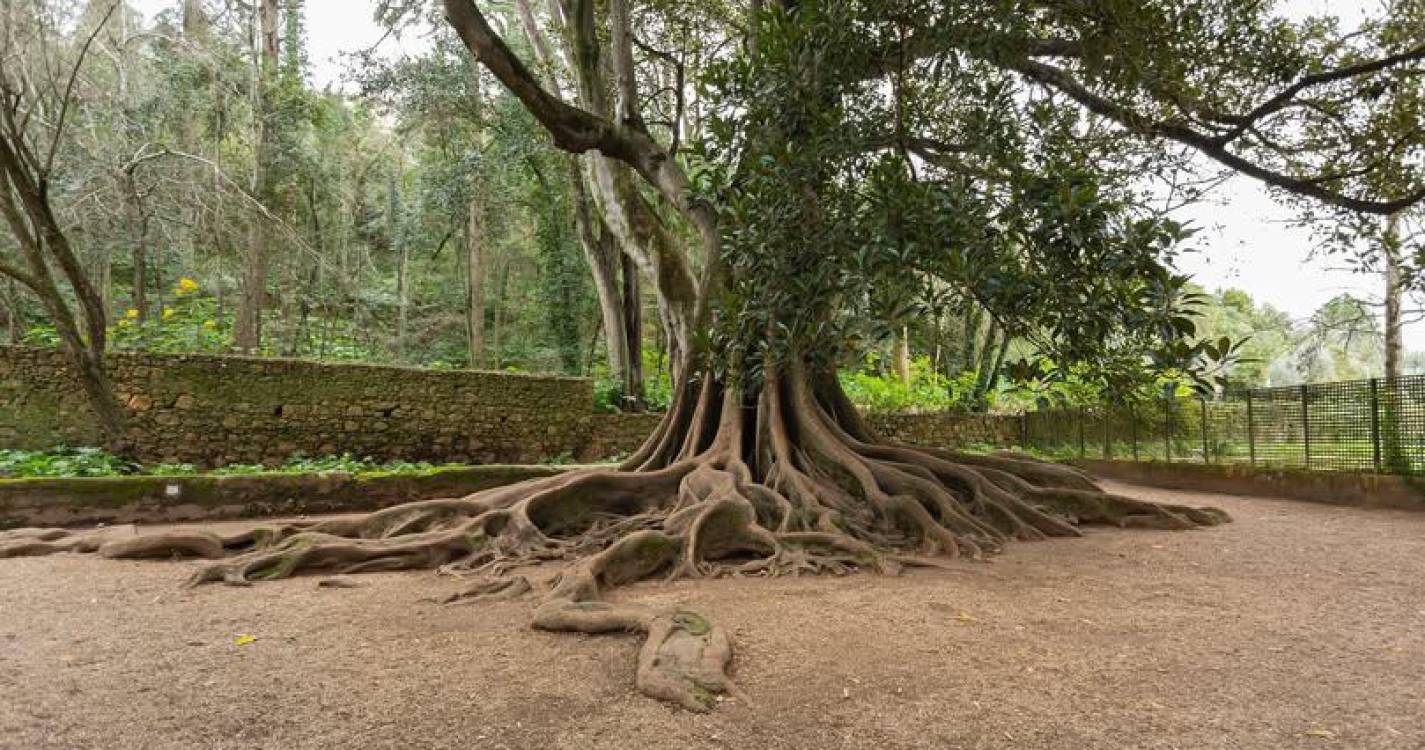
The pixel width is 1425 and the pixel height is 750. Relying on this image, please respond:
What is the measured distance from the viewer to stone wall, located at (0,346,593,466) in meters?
9.27

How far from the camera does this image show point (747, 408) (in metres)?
7.02

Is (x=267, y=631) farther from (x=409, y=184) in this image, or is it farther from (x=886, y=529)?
(x=409, y=184)

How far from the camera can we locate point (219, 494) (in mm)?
6930

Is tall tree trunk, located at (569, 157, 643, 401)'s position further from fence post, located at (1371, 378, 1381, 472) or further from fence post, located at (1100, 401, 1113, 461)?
fence post, located at (1371, 378, 1381, 472)

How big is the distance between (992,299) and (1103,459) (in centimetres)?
1056

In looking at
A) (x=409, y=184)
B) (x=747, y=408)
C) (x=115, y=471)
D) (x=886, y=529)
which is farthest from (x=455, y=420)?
(x=409, y=184)

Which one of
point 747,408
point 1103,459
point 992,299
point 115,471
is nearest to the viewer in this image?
point 992,299

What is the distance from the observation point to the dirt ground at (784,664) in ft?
7.90

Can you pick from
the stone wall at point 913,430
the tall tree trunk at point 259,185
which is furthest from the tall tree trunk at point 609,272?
the tall tree trunk at point 259,185

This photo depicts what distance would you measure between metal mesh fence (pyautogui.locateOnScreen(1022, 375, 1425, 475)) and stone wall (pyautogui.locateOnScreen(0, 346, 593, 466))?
29.4ft

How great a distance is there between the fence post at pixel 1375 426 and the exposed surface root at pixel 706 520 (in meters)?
2.47

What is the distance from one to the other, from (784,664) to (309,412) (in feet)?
32.4

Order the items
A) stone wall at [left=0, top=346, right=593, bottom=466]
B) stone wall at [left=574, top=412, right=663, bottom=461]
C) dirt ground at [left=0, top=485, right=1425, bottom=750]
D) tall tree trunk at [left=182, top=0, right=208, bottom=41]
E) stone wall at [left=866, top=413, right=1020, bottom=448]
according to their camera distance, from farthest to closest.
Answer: stone wall at [left=866, top=413, right=1020, bottom=448], tall tree trunk at [left=182, top=0, right=208, bottom=41], stone wall at [left=574, top=412, right=663, bottom=461], stone wall at [left=0, top=346, right=593, bottom=466], dirt ground at [left=0, top=485, right=1425, bottom=750]

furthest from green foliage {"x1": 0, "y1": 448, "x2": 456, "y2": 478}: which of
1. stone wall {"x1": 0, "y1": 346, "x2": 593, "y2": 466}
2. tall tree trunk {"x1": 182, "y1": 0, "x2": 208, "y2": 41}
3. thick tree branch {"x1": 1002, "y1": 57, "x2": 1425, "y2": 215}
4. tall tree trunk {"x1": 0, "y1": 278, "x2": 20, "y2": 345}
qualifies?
tall tree trunk {"x1": 182, "y1": 0, "x2": 208, "y2": 41}
